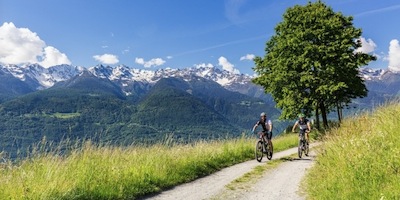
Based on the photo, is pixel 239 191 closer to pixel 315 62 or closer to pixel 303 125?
pixel 303 125

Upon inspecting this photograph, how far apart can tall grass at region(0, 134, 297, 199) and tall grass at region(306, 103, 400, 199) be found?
16.8ft

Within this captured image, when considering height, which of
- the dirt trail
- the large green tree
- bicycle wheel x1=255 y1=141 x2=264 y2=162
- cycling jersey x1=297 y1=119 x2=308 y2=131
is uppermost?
the large green tree

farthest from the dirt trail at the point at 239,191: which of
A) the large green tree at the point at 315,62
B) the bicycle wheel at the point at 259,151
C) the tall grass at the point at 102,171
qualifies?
the large green tree at the point at 315,62

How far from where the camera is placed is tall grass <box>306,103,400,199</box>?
7.58 meters

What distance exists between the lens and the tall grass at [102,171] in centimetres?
877

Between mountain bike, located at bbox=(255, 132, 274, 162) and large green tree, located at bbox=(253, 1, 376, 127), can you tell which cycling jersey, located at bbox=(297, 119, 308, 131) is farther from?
large green tree, located at bbox=(253, 1, 376, 127)

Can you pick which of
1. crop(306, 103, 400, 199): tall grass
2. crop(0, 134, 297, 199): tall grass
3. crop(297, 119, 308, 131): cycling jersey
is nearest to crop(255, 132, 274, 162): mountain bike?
crop(297, 119, 308, 131): cycling jersey

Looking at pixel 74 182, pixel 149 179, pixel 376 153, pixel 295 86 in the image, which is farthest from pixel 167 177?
pixel 295 86

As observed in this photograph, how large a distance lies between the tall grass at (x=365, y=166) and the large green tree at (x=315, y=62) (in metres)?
26.1

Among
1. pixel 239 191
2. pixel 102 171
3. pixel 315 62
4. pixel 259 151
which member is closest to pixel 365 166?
pixel 239 191

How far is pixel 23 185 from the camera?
8352 mm

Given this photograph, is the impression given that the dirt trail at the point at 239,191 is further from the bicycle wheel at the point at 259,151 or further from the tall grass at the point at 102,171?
the bicycle wheel at the point at 259,151

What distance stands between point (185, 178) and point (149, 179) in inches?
84.1

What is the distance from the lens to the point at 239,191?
39.5 ft
